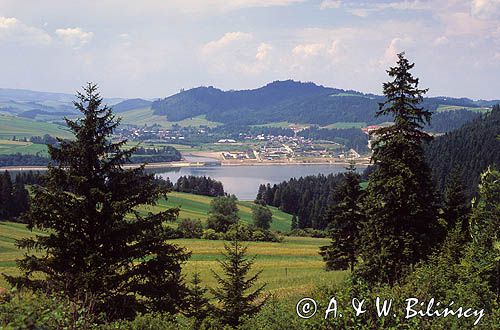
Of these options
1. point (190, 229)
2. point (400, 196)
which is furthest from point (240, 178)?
point (400, 196)

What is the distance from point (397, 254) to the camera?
832 inches

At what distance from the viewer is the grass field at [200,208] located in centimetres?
8934

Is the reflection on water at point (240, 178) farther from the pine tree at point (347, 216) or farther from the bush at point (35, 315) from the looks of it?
the bush at point (35, 315)

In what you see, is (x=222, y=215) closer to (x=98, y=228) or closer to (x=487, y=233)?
(x=487, y=233)

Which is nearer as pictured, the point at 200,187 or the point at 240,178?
the point at 200,187

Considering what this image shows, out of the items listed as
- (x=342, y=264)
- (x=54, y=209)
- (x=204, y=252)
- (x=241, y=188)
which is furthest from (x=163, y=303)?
(x=241, y=188)

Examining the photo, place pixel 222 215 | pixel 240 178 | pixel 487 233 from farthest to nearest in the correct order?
pixel 240 178 → pixel 222 215 → pixel 487 233

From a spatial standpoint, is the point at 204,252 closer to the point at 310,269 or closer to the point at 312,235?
the point at 310,269

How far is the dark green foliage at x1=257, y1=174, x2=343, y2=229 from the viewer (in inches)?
4161

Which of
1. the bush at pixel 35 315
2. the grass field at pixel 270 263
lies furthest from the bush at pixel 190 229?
the bush at pixel 35 315

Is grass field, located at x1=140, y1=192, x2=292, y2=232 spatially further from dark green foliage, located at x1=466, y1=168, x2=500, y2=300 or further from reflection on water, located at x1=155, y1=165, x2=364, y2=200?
dark green foliage, located at x1=466, y1=168, x2=500, y2=300

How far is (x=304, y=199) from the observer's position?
116188 millimetres

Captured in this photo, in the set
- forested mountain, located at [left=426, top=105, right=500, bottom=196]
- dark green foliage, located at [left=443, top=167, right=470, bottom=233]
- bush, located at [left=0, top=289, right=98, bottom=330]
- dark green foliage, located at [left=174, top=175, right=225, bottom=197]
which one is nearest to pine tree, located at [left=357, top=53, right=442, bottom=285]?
dark green foliage, located at [left=443, top=167, right=470, bottom=233]

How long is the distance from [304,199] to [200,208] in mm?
30113
